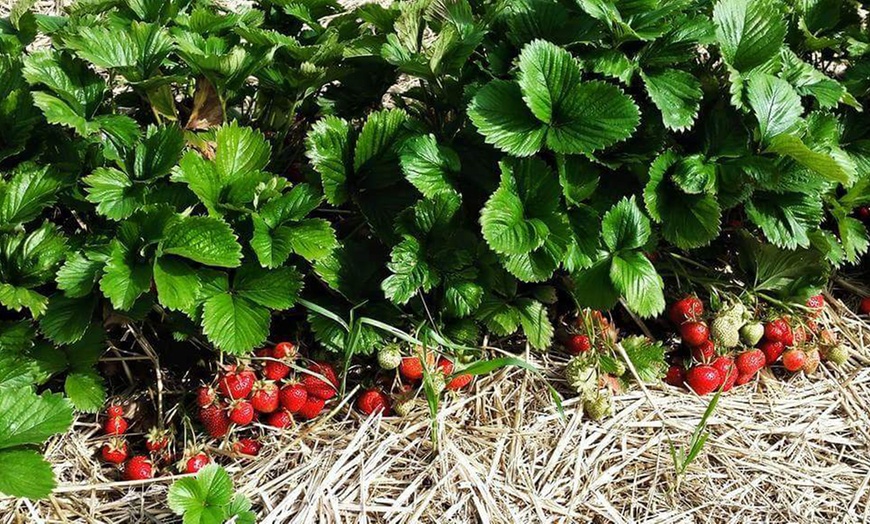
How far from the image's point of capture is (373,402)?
1.87 metres

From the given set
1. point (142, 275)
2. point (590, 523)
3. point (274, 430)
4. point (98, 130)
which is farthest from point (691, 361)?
point (98, 130)

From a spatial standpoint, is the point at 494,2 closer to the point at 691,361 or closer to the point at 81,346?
the point at 691,361

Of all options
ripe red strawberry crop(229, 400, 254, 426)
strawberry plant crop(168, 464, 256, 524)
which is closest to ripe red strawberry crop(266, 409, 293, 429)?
ripe red strawberry crop(229, 400, 254, 426)

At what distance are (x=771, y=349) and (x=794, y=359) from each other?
0.06 m

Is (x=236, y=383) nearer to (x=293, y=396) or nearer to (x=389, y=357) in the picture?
(x=293, y=396)

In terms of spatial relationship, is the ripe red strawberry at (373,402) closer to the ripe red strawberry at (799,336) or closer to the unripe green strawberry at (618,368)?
the unripe green strawberry at (618,368)

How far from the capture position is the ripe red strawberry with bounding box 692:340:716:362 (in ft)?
6.50

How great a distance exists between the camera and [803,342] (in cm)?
210

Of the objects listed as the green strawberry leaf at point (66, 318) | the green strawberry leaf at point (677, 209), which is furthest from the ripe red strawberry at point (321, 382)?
the green strawberry leaf at point (677, 209)

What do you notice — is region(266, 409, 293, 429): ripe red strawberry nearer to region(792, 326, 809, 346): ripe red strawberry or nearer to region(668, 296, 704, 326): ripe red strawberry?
region(668, 296, 704, 326): ripe red strawberry

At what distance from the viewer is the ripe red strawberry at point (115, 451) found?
177cm

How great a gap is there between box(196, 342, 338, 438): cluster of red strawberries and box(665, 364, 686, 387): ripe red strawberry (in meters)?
0.78

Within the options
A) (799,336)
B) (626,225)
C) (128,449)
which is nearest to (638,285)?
(626,225)

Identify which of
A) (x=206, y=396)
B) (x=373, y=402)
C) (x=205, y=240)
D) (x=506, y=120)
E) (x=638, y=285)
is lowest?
(x=373, y=402)
